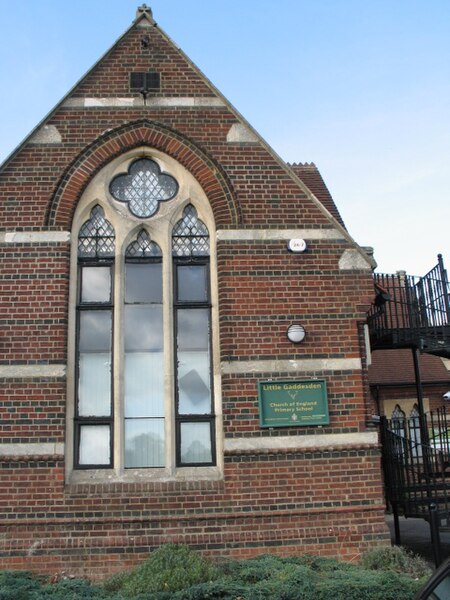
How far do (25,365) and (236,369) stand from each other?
2.78 metres

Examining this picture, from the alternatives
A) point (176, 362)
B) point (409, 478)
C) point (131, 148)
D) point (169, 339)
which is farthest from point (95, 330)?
point (409, 478)

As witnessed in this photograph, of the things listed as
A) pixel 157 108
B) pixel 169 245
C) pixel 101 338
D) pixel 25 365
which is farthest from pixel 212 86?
pixel 25 365

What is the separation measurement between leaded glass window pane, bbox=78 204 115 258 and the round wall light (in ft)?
8.98

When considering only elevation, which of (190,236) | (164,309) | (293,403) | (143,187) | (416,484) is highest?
(143,187)

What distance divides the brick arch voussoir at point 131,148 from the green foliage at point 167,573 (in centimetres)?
439

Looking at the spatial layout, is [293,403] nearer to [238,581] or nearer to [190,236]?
[238,581]

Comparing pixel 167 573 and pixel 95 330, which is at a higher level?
pixel 95 330

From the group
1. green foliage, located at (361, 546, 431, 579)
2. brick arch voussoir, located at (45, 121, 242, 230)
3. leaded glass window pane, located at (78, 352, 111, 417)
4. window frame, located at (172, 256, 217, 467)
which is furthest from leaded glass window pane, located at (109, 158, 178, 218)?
green foliage, located at (361, 546, 431, 579)

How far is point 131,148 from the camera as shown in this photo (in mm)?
9938

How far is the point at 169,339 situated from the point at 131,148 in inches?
112

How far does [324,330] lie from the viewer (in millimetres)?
9414

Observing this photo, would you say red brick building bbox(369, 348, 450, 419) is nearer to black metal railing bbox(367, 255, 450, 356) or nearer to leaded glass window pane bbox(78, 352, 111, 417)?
black metal railing bbox(367, 255, 450, 356)

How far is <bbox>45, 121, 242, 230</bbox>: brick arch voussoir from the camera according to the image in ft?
31.8

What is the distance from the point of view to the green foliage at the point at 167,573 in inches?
287
